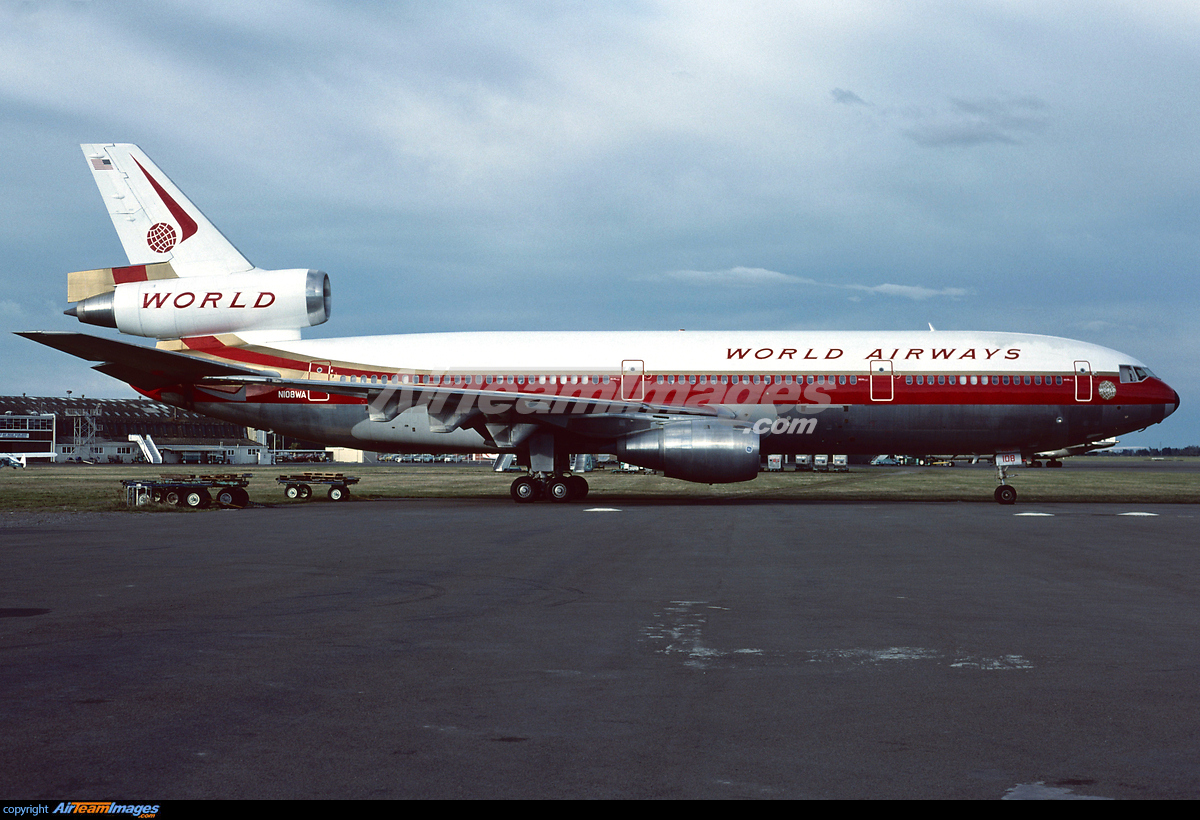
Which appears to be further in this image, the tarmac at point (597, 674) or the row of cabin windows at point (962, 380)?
the row of cabin windows at point (962, 380)

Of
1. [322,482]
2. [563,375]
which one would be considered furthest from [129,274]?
[563,375]

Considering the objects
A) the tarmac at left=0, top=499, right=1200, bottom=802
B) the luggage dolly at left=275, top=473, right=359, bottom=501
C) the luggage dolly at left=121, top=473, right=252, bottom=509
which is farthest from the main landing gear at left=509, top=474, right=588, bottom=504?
the tarmac at left=0, top=499, right=1200, bottom=802

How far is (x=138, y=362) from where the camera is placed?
22844 millimetres

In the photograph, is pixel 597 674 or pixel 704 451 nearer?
pixel 597 674

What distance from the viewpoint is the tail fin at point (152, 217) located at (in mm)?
24422

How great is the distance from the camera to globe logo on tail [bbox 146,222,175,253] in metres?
24.6

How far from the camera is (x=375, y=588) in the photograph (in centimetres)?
947

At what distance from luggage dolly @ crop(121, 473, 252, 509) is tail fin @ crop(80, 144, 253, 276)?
568 centimetres

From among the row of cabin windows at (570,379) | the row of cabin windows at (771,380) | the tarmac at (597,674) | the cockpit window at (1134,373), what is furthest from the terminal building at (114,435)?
the tarmac at (597,674)

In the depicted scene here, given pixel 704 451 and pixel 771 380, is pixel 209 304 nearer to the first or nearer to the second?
pixel 704 451

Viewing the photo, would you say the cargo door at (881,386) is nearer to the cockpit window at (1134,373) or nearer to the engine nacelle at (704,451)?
the engine nacelle at (704,451)

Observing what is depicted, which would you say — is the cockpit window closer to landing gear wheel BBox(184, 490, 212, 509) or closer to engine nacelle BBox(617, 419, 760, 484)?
engine nacelle BBox(617, 419, 760, 484)

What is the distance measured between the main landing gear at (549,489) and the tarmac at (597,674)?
11.8m

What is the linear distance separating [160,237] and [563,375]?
446 inches
